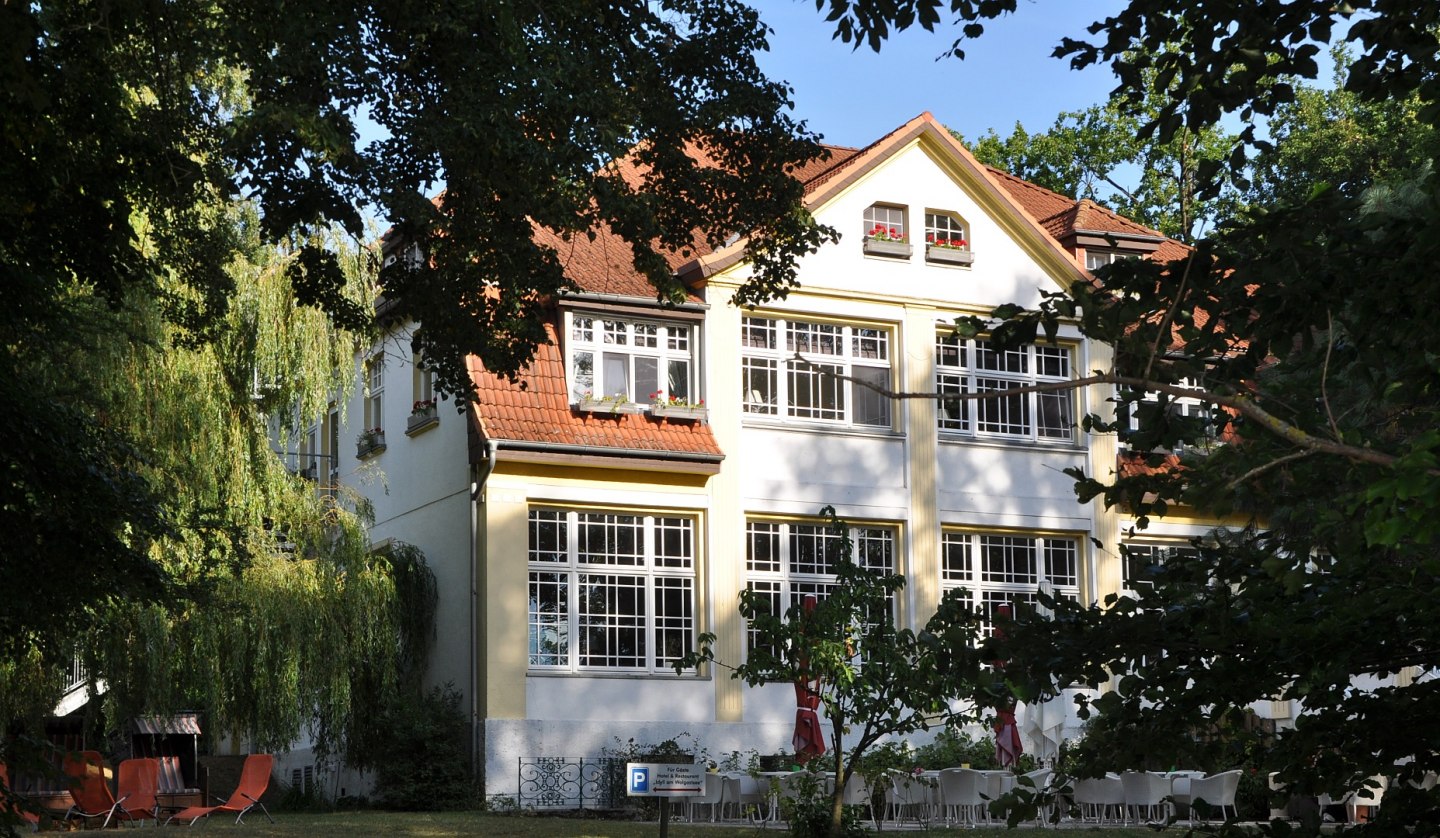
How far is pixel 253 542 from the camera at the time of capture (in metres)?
21.7

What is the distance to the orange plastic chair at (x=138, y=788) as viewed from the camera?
64.7 ft

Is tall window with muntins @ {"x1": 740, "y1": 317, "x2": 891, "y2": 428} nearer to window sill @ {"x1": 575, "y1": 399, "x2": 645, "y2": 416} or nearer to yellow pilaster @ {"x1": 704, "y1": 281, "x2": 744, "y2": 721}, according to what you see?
yellow pilaster @ {"x1": 704, "y1": 281, "x2": 744, "y2": 721}

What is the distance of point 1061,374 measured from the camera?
28.8 metres

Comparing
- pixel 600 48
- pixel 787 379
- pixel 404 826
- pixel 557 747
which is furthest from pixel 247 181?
pixel 787 379

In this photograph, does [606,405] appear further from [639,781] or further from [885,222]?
[639,781]

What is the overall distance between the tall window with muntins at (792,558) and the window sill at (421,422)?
17.5 ft

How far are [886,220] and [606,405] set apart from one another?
5924mm

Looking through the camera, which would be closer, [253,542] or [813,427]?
[253,542]

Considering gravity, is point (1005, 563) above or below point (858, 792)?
above

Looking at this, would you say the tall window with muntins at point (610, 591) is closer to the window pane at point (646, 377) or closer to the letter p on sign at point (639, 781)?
the window pane at point (646, 377)

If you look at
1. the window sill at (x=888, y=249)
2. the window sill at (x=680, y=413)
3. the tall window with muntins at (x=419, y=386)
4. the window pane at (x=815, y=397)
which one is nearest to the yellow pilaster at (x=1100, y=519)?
the window sill at (x=888, y=249)

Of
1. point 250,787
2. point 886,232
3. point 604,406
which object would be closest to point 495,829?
point 250,787

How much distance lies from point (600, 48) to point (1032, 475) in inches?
680

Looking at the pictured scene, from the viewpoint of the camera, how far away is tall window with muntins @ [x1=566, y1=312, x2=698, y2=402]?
25281mm
